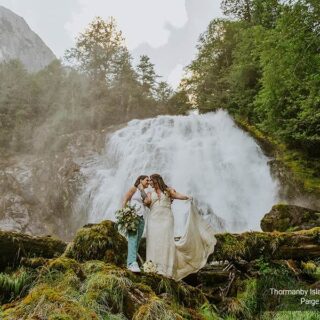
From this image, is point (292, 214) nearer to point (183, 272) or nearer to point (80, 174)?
point (183, 272)

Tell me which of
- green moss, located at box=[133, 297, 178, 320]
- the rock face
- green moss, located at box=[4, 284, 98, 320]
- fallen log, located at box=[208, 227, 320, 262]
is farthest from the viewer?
the rock face

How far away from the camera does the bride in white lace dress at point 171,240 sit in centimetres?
590

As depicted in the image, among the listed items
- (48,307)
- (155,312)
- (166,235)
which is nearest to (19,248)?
(166,235)

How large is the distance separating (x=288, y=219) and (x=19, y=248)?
780 centimetres

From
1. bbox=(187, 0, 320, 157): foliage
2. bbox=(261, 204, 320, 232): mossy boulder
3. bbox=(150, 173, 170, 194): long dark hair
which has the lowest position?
bbox=(261, 204, 320, 232): mossy boulder

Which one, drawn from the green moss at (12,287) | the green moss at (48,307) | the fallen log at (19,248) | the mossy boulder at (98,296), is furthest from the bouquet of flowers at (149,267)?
the green moss at (48,307)

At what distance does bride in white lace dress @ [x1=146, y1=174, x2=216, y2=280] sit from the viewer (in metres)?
5.90

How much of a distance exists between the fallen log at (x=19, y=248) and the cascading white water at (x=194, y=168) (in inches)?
351

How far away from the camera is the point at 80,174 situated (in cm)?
2069

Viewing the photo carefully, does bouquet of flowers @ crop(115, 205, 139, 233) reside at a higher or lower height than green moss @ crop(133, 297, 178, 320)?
higher

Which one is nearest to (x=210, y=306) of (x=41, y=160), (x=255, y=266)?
(x=255, y=266)

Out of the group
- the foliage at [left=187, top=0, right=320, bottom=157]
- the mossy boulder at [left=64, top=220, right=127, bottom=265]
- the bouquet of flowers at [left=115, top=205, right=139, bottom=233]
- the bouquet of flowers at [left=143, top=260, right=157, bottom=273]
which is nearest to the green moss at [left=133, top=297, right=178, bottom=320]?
the bouquet of flowers at [left=143, top=260, right=157, bottom=273]

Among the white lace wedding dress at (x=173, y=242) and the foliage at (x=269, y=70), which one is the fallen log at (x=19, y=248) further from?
the foliage at (x=269, y=70)

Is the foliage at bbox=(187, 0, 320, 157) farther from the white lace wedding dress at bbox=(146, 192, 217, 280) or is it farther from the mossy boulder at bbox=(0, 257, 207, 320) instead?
the mossy boulder at bbox=(0, 257, 207, 320)
